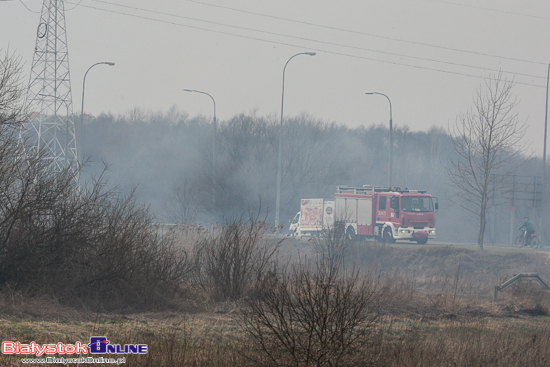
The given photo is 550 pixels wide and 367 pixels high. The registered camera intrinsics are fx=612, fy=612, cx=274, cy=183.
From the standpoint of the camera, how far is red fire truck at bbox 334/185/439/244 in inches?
1226

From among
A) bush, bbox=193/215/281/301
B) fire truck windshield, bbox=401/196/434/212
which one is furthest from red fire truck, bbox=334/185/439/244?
bush, bbox=193/215/281/301

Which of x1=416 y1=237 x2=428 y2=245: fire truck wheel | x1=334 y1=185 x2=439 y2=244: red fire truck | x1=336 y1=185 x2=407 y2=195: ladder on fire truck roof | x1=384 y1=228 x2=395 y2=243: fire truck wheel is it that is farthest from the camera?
x1=336 y1=185 x2=407 y2=195: ladder on fire truck roof

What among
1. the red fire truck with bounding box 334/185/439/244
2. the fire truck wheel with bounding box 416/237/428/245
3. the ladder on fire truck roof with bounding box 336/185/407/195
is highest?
the ladder on fire truck roof with bounding box 336/185/407/195

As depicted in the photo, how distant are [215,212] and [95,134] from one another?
1283 inches

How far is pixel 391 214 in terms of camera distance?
104 feet

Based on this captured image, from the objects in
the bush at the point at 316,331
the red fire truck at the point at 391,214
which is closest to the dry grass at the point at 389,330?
the bush at the point at 316,331

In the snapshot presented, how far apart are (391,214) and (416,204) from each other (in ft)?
4.49

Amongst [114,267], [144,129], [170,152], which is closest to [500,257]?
[114,267]

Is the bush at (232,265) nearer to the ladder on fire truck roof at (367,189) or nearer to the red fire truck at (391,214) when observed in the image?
the red fire truck at (391,214)

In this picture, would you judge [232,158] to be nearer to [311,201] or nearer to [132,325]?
[311,201]

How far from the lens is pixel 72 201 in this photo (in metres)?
13.3

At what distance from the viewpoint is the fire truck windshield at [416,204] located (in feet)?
102

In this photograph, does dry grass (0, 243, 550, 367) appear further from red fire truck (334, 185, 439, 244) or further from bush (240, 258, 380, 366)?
red fire truck (334, 185, 439, 244)

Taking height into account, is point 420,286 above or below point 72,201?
below
